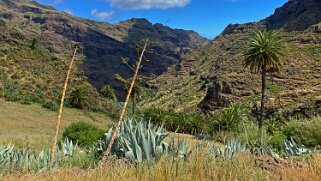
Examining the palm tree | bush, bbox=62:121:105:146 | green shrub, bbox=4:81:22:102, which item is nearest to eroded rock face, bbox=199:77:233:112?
green shrub, bbox=4:81:22:102

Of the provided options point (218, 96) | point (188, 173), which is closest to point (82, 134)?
point (188, 173)

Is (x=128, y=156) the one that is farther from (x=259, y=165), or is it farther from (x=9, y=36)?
(x=9, y=36)

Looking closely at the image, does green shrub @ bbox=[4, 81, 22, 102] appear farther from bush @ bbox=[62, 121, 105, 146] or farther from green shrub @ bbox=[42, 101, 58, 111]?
bush @ bbox=[62, 121, 105, 146]

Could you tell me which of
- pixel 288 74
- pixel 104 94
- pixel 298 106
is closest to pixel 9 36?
pixel 104 94

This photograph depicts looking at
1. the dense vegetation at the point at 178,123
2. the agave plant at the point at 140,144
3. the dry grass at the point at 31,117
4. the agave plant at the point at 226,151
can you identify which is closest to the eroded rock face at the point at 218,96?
the dense vegetation at the point at 178,123

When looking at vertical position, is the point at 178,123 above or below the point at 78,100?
below

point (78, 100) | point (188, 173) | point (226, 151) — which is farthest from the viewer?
point (78, 100)

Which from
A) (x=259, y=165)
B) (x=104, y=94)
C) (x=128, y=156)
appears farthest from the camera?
(x=104, y=94)

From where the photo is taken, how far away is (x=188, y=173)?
212 inches

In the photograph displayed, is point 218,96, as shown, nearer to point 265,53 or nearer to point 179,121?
point 179,121

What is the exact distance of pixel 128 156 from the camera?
7.37 meters

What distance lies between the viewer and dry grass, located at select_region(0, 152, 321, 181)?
5.09 meters

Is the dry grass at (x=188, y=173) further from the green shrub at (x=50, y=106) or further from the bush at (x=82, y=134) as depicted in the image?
the green shrub at (x=50, y=106)

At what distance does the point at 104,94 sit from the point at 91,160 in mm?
98259
